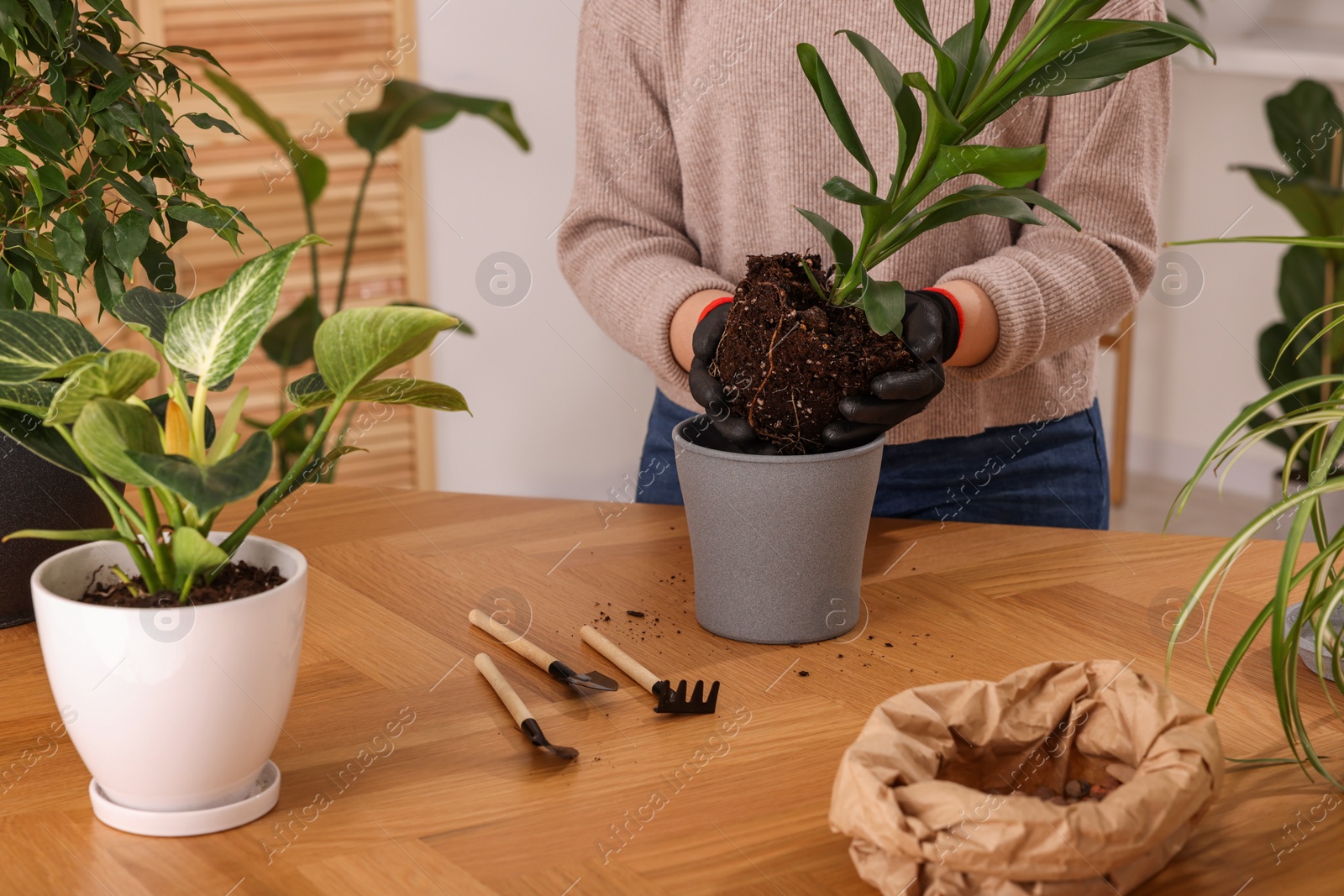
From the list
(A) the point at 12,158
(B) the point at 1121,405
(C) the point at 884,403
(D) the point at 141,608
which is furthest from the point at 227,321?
(B) the point at 1121,405

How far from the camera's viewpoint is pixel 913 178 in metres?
0.90

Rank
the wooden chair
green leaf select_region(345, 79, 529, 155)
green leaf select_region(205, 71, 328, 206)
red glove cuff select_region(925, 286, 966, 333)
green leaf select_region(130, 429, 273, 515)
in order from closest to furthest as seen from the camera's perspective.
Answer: green leaf select_region(130, 429, 273, 515) < red glove cuff select_region(925, 286, 966, 333) < green leaf select_region(205, 71, 328, 206) < green leaf select_region(345, 79, 529, 155) < the wooden chair

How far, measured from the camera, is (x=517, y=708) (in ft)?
2.66

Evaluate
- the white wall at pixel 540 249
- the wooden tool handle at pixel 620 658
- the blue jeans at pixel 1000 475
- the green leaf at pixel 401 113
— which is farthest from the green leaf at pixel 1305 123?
the wooden tool handle at pixel 620 658

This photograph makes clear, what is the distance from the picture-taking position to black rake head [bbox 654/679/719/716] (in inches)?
32.6

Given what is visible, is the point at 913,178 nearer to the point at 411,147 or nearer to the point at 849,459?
the point at 849,459

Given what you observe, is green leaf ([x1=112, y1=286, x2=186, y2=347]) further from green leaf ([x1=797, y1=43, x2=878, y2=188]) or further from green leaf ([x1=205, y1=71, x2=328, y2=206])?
green leaf ([x1=205, y1=71, x2=328, y2=206])

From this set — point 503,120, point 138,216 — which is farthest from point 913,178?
point 503,120

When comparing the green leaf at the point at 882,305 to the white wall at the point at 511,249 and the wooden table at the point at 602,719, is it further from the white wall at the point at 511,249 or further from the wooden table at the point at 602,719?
the white wall at the point at 511,249

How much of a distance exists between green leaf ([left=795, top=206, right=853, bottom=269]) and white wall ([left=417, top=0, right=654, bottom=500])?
1.90 m

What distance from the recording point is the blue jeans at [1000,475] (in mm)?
1386

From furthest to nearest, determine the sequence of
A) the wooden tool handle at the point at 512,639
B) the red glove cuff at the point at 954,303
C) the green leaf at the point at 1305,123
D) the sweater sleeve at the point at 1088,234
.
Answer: the green leaf at the point at 1305,123
the sweater sleeve at the point at 1088,234
the red glove cuff at the point at 954,303
the wooden tool handle at the point at 512,639

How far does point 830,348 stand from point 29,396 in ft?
1.76

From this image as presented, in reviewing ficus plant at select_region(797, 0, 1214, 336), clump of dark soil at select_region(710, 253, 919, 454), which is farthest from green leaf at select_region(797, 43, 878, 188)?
clump of dark soil at select_region(710, 253, 919, 454)
